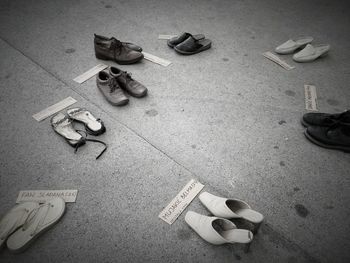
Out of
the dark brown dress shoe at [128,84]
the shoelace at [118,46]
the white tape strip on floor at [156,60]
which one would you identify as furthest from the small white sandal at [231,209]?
the shoelace at [118,46]

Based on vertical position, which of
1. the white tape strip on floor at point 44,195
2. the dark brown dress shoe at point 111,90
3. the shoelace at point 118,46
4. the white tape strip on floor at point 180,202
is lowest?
the white tape strip on floor at point 44,195

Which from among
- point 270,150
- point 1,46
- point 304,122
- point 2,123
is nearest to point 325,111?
point 304,122

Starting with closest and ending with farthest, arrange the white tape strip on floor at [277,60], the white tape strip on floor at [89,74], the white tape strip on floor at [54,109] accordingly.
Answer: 1. the white tape strip on floor at [54,109]
2. the white tape strip on floor at [89,74]
3. the white tape strip on floor at [277,60]

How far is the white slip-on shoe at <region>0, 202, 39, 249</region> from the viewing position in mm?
1154

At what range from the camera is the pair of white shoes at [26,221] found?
3.72ft

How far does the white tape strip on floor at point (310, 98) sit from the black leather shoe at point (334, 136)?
31cm

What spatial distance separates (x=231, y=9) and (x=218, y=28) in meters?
0.51

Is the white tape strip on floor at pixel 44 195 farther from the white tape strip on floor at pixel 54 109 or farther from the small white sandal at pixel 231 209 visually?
the small white sandal at pixel 231 209

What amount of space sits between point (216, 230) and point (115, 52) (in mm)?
1626

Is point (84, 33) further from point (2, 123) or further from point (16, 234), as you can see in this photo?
point (16, 234)

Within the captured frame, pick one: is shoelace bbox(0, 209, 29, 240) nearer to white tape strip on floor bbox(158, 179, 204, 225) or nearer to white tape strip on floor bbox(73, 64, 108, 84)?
white tape strip on floor bbox(158, 179, 204, 225)

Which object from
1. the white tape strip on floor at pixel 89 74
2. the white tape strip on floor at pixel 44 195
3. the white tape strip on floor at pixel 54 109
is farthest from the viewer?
the white tape strip on floor at pixel 89 74

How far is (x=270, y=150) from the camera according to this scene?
1593mm

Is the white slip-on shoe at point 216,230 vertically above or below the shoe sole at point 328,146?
below
